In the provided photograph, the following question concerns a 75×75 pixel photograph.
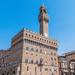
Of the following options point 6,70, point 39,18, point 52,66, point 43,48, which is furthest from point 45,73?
point 39,18

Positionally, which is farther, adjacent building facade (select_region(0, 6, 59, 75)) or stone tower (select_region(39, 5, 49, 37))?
stone tower (select_region(39, 5, 49, 37))

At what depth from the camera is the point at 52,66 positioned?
74.6 metres

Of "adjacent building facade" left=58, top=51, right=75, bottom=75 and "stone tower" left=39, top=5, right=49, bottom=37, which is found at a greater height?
"stone tower" left=39, top=5, right=49, bottom=37

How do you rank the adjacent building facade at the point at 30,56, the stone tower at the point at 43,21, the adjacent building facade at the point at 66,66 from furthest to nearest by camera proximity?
the stone tower at the point at 43,21 < the adjacent building facade at the point at 66,66 < the adjacent building facade at the point at 30,56

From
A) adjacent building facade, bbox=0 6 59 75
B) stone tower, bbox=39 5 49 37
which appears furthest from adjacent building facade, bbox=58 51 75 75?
stone tower, bbox=39 5 49 37

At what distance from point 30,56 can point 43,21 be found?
22338 mm

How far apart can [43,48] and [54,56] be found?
7.33m

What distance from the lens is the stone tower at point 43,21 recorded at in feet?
265

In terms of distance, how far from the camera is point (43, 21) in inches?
3253

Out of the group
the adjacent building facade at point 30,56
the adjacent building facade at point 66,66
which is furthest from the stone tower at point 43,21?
the adjacent building facade at point 66,66

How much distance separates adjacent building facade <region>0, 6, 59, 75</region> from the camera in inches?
2591

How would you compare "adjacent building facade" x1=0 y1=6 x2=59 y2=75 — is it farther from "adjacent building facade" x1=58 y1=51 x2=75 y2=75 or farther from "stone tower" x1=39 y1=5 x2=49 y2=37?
"adjacent building facade" x1=58 y1=51 x2=75 y2=75

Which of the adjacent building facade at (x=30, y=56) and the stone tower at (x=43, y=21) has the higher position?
the stone tower at (x=43, y=21)

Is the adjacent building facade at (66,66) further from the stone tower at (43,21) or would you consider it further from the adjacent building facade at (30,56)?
the stone tower at (43,21)
